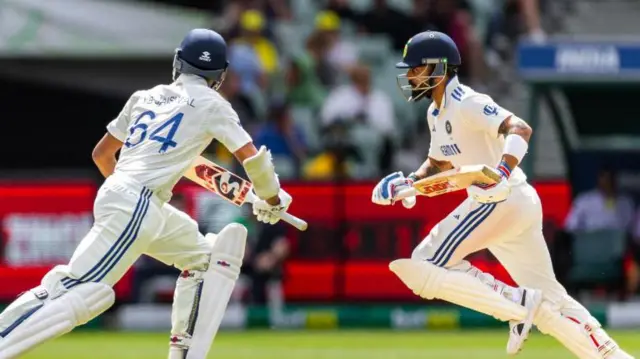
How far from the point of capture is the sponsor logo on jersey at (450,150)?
8.85 m

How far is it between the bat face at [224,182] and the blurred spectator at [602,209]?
6596 millimetres

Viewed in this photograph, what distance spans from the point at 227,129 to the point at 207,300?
957 millimetres

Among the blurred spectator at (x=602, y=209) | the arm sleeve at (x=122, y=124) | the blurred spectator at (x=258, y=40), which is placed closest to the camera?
the arm sleeve at (x=122, y=124)

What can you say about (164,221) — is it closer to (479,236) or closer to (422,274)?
(422,274)

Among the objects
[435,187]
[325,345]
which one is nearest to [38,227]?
[325,345]

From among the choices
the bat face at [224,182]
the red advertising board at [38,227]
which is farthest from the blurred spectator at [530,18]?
the bat face at [224,182]

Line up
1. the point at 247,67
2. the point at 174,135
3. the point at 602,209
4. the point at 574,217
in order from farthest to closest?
the point at 247,67 < the point at 602,209 < the point at 574,217 < the point at 174,135

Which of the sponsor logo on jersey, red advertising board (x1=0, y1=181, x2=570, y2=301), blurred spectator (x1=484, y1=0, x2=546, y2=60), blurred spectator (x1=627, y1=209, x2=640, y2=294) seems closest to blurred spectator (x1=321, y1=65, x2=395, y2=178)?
red advertising board (x1=0, y1=181, x2=570, y2=301)

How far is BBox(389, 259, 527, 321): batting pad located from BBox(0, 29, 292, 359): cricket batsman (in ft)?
2.75

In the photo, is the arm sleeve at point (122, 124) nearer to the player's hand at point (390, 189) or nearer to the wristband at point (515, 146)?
the player's hand at point (390, 189)

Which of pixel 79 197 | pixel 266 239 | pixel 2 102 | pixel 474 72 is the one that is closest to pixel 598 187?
pixel 474 72

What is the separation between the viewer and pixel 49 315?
7.76 meters

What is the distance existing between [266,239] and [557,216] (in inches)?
111

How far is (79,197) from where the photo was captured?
14602 mm
